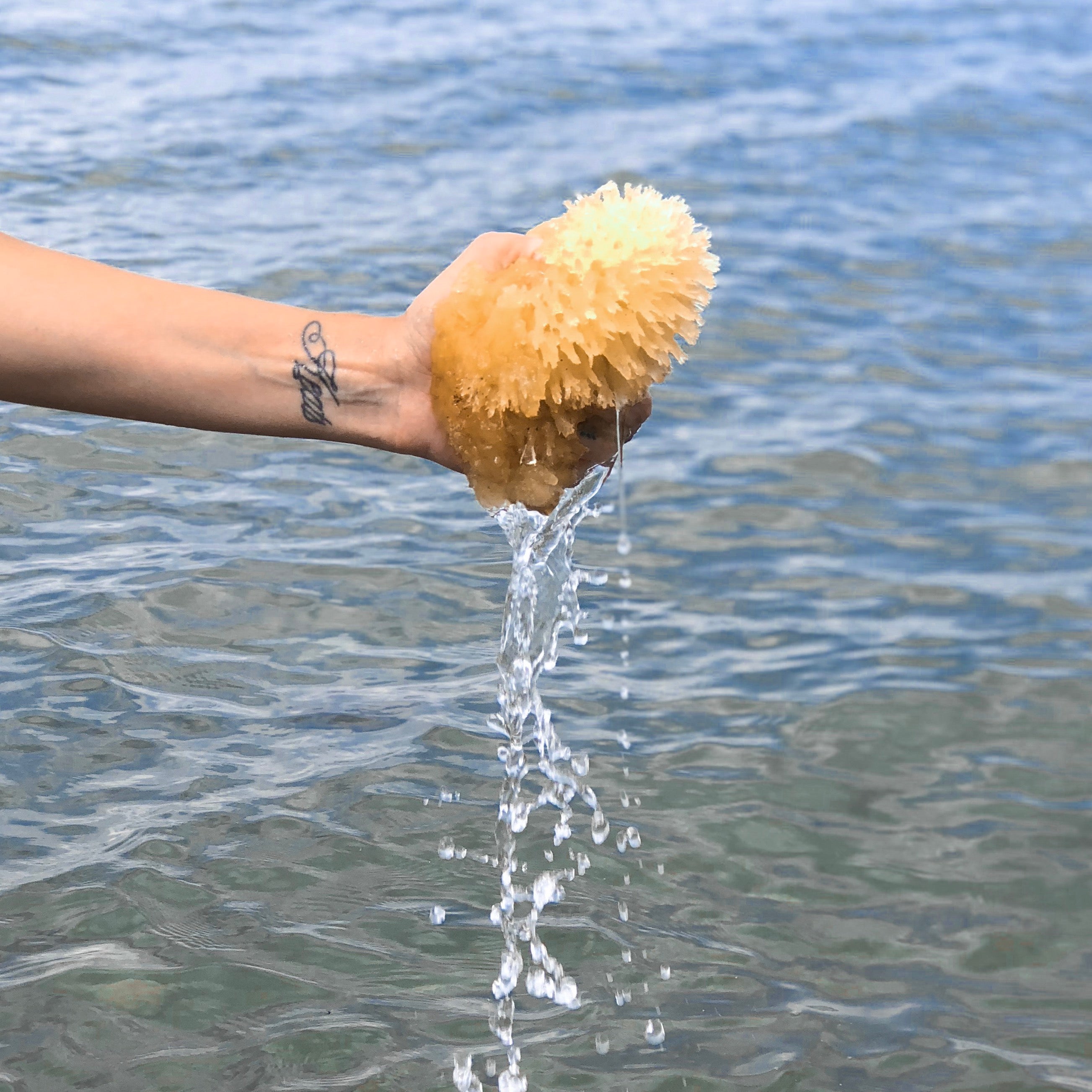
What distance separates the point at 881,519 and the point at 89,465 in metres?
2.79

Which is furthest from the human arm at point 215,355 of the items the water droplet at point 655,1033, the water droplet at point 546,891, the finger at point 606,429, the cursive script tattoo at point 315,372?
the water droplet at point 655,1033

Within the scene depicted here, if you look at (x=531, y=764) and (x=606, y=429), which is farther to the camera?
(x=531, y=764)

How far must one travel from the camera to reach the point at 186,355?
2725 mm

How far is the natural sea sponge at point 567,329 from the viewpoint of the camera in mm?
2535

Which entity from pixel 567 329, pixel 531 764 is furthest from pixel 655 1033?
pixel 567 329

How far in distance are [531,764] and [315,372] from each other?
1451mm

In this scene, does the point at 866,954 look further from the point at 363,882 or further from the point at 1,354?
the point at 1,354

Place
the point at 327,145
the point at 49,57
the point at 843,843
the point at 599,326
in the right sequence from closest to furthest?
1. the point at 599,326
2. the point at 843,843
3. the point at 327,145
4. the point at 49,57

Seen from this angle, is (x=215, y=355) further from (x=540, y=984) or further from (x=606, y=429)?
(x=540, y=984)

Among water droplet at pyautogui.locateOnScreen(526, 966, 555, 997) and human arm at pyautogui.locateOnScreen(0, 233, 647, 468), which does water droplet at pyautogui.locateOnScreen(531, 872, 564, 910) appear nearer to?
water droplet at pyautogui.locateOnScreen(526, 966, 555, 997)

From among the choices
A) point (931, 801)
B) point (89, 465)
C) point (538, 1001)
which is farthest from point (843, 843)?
point (89, 465)

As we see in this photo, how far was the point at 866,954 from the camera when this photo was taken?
3.42 metres

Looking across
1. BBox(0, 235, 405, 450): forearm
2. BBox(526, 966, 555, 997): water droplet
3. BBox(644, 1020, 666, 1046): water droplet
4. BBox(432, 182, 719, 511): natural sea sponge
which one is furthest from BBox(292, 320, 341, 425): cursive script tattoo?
BBox(644, 1020, 666, 1046): water droplet

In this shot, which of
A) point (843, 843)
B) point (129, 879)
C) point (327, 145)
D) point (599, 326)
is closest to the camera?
point (599, 326)
